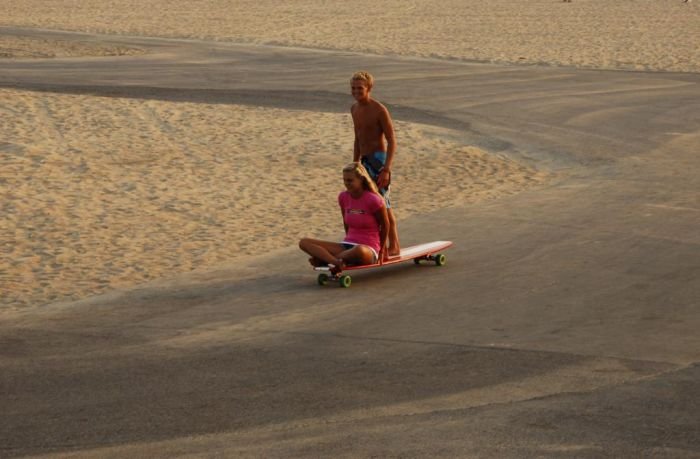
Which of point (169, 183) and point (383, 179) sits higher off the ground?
point (383, 179)

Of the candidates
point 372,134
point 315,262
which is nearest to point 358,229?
point 315,262

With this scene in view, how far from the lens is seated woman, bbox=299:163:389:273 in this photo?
40.7 feet

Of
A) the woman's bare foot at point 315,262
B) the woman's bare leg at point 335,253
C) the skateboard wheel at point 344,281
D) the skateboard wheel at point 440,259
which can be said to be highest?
the woman's bare leg at point 335,253

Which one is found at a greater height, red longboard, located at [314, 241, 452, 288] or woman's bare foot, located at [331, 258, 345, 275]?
woman's bare foot, located at [331, 258, 345, 275]

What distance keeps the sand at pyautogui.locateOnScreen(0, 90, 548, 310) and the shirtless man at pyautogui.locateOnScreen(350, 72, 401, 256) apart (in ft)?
3.89

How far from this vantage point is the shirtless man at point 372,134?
43.0ft

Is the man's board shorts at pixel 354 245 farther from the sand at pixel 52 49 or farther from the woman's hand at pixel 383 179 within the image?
the sand at pixel 52 49

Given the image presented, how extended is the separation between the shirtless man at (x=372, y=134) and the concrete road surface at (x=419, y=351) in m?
0.95

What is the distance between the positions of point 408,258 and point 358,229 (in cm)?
59

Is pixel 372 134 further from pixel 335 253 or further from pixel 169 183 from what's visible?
pixel 169 183

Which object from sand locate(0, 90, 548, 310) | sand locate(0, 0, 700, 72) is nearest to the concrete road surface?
sand locate(0, 90, 548, 310)

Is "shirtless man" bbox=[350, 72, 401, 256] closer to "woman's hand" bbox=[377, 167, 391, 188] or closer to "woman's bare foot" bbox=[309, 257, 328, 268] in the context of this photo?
"woman's hand" bbox=[377, 167, 391, 188]

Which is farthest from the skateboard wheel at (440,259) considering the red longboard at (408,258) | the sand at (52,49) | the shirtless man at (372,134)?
the sand at (52,49)

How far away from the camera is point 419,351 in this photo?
386 inches
